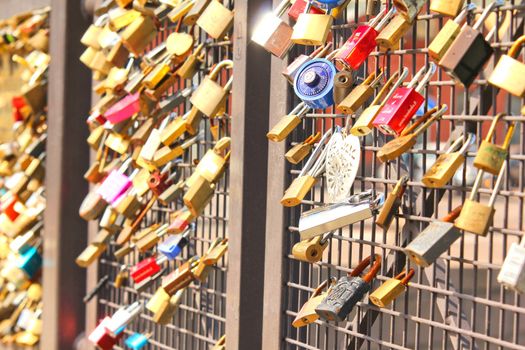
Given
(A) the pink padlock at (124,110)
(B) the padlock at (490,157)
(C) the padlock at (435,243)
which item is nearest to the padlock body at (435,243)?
(C) the padlock at (435,243)

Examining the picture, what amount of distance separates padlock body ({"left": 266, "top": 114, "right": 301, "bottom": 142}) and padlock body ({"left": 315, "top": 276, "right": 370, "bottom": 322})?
1.04ft

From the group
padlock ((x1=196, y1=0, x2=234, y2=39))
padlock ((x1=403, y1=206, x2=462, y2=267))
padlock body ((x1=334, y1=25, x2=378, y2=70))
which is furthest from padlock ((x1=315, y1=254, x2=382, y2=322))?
padlock ((x1=196, y1=0, x2=234, y2=39))

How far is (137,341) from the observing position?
7.88ft

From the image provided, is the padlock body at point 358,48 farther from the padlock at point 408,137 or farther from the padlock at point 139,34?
the padlock at point 139,34

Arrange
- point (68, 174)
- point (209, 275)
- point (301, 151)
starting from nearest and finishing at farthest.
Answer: point (301, 151) < point (209, 275) < point (68, 174)

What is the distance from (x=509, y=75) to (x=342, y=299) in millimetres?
514

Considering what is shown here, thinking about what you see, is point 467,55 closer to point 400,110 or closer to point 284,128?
point 400,110

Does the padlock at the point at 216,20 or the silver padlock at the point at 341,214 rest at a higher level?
the padlock at the point at 216,20

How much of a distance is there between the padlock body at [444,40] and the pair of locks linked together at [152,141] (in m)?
0.72

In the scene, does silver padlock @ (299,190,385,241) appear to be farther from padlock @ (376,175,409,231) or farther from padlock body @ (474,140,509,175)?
padlock body @ (474,140,509,175)

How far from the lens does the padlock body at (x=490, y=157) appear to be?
1.31 meters

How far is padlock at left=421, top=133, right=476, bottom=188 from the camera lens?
1.38m

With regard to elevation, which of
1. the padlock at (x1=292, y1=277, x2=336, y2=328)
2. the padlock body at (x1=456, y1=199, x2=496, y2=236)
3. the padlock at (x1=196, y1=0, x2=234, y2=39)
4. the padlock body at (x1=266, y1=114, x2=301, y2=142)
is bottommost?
the padlock at (x1=292, y1=277, x2=336, y2=328)

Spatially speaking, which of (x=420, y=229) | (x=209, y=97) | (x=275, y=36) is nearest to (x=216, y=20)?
(x=209, y=97)
